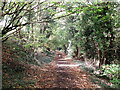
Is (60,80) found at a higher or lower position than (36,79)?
lower

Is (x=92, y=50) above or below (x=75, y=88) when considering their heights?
above

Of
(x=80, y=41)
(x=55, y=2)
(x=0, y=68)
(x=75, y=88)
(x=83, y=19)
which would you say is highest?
(x=83, y=19)

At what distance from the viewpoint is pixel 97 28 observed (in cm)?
925

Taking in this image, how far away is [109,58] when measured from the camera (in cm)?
962

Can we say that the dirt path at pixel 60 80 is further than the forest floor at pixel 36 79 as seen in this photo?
Yes

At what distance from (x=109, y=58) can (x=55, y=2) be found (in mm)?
8895

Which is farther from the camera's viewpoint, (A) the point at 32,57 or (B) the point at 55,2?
(A) the point at 32,57

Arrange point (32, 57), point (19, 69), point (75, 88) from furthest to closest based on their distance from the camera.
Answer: point (32, 57), point (19, 69), point (75, 88)

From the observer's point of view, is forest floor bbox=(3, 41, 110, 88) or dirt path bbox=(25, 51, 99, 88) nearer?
forest floor bbox=(3, 41, 110, 88)

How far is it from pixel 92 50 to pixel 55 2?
10548mm

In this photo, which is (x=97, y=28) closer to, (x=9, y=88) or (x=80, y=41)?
(x=80, y=41)

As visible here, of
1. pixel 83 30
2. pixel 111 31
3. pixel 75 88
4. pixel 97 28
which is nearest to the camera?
pixel 75 88

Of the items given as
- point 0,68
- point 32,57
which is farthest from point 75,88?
point 32,57

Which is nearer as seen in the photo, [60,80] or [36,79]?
[36,79]
